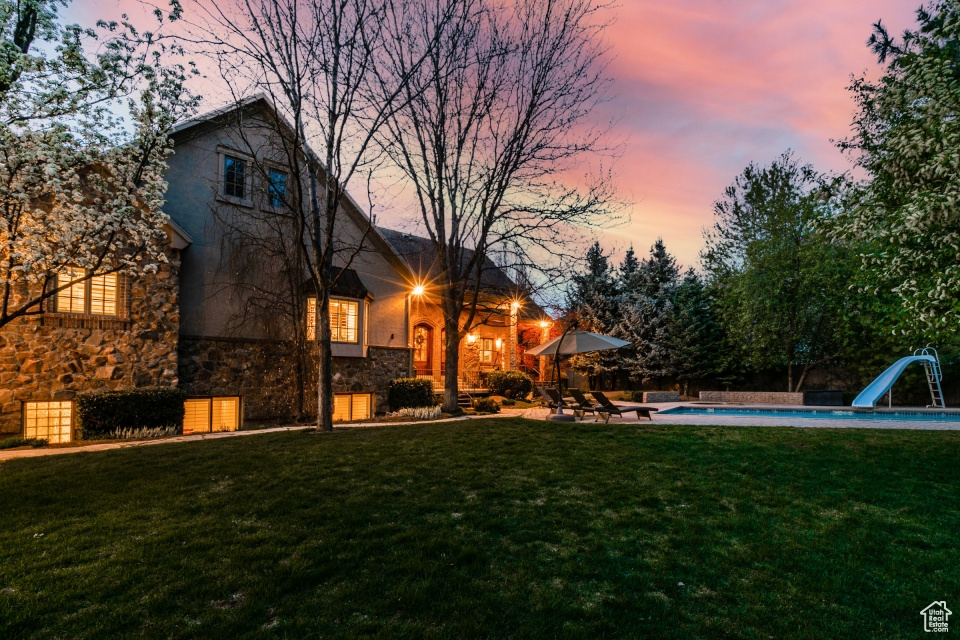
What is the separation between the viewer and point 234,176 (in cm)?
1333

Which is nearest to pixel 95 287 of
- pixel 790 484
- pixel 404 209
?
pixel 404 209

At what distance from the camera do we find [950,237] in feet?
19.6

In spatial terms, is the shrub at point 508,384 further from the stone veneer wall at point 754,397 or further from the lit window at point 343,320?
the stone veneer wall at point 754,397

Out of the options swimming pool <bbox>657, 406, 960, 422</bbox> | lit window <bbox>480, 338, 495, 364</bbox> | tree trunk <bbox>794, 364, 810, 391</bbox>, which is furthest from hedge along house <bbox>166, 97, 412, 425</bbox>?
tree trunk <bbox>794, 364, 810, 391</bbox>

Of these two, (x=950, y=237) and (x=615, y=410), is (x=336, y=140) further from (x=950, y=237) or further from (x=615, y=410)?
(x=950, y=237)

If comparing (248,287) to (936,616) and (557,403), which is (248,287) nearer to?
(557,403)

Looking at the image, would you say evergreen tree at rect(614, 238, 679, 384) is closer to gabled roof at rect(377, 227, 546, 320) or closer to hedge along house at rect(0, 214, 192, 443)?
gabled roof at rect(377, 227, 546, 320)

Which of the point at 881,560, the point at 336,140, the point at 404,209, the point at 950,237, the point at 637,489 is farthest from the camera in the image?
the point at 404,209

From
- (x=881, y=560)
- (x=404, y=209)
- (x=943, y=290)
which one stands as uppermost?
(x=404, y=209)

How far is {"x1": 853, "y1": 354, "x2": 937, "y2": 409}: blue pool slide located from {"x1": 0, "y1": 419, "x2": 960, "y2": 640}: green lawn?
11149 millimetres

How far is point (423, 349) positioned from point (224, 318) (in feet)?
28.2

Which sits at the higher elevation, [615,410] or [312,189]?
[312,189]

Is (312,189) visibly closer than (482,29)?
Yes

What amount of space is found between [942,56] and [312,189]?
10.8 meters
